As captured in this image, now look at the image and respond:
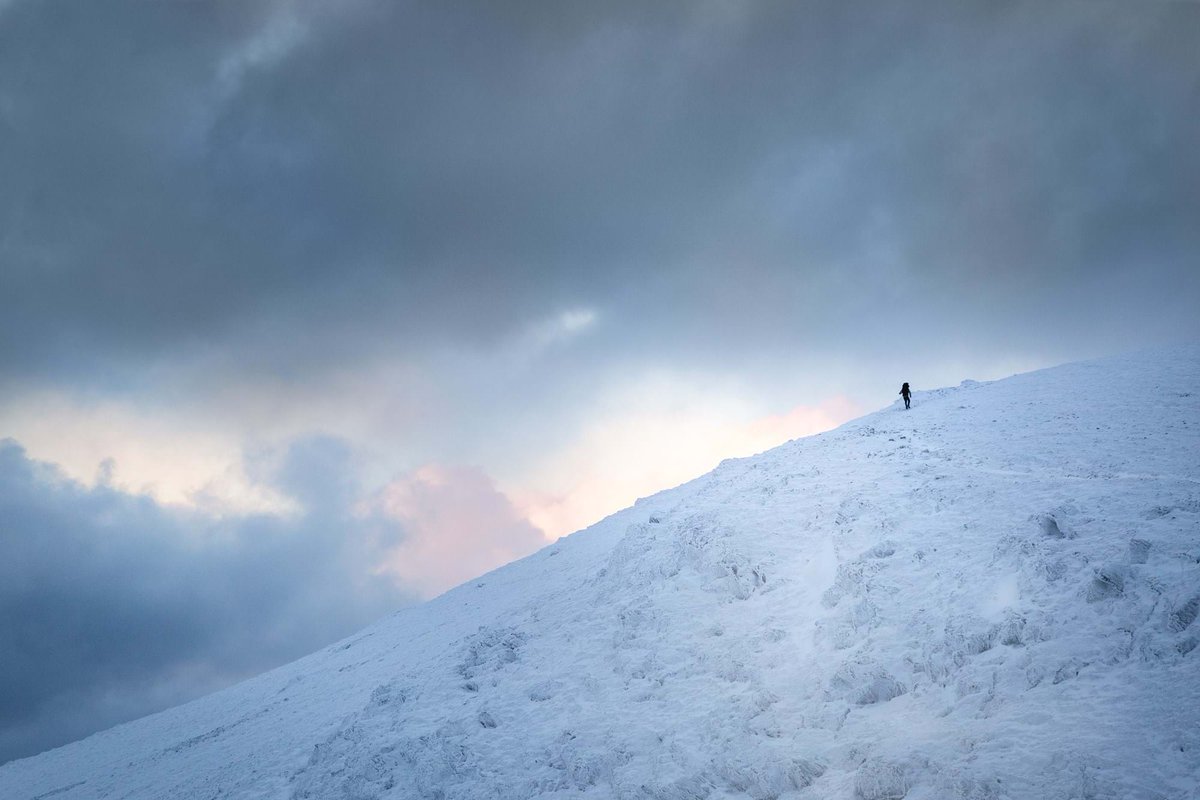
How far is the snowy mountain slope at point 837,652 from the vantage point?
56.5 ft

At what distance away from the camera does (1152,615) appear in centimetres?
1798

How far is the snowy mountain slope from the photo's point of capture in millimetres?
17234

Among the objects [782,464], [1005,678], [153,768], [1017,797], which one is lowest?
[1017,797]

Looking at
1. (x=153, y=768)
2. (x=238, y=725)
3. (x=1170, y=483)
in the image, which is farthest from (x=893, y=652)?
(x=153, y=768)

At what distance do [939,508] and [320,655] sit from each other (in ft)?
151

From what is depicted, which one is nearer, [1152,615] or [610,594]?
[1152,615]

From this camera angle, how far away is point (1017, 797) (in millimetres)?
15320

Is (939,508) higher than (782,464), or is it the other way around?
(782,464)

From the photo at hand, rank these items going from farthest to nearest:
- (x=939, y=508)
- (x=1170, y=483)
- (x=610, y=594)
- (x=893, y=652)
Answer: (x=610, y=594), (x=939, y=508), (x=1170, y=483), (x=893, y=652)

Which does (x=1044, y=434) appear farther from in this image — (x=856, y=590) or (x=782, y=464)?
(x=856, y=590)

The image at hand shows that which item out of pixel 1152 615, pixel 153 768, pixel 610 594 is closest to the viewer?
pixel 1152 615

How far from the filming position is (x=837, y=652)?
76.6ft

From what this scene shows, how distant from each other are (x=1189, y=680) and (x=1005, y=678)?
4.18 m

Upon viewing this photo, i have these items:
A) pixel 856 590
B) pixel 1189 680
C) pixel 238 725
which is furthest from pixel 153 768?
pixel 1189 680
